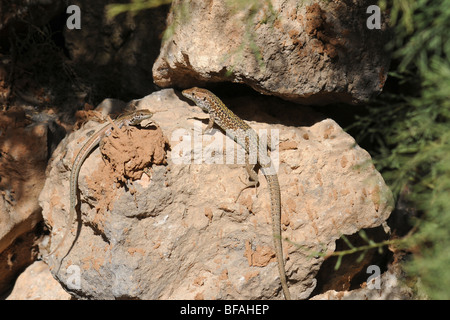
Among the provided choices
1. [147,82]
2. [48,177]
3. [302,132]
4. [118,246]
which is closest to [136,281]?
[118,246]

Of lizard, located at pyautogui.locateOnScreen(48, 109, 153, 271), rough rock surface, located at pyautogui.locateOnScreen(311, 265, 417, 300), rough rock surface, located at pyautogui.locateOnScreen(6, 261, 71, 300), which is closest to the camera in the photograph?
lizard, located at pyautogui.locateOnScreen(48, 109, 153, 271)

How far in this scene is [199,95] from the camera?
465 centimetres

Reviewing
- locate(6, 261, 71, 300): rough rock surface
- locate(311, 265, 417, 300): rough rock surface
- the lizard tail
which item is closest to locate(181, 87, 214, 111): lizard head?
the lizard tail

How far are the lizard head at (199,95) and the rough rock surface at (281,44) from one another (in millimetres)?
308

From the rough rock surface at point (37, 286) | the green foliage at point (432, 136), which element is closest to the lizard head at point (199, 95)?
the green foliage at point (432, 136)

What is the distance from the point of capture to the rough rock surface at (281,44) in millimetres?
4094

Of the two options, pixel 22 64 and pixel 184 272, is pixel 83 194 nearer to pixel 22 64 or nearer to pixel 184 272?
pixel 184 272

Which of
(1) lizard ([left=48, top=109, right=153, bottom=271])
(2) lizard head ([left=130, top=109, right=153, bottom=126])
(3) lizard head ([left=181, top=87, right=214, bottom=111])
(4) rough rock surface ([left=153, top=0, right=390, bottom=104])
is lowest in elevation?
(1) lizard ([left=48, top=109, right=153, bottom=271])

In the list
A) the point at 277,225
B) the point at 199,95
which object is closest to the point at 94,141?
the point at 199,95

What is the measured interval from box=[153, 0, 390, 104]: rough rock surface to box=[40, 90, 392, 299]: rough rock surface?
27.7 inches

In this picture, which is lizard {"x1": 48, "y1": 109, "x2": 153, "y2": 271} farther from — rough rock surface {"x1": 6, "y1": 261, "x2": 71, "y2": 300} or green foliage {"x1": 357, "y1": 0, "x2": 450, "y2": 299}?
green foliage {"x1": 357, "y1": 0, "x2": 450, "y2": 299}

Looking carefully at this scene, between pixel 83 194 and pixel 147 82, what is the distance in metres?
1.96

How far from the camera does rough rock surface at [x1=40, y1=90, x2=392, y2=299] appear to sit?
13.4 ft

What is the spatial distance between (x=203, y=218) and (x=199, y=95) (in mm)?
1362
